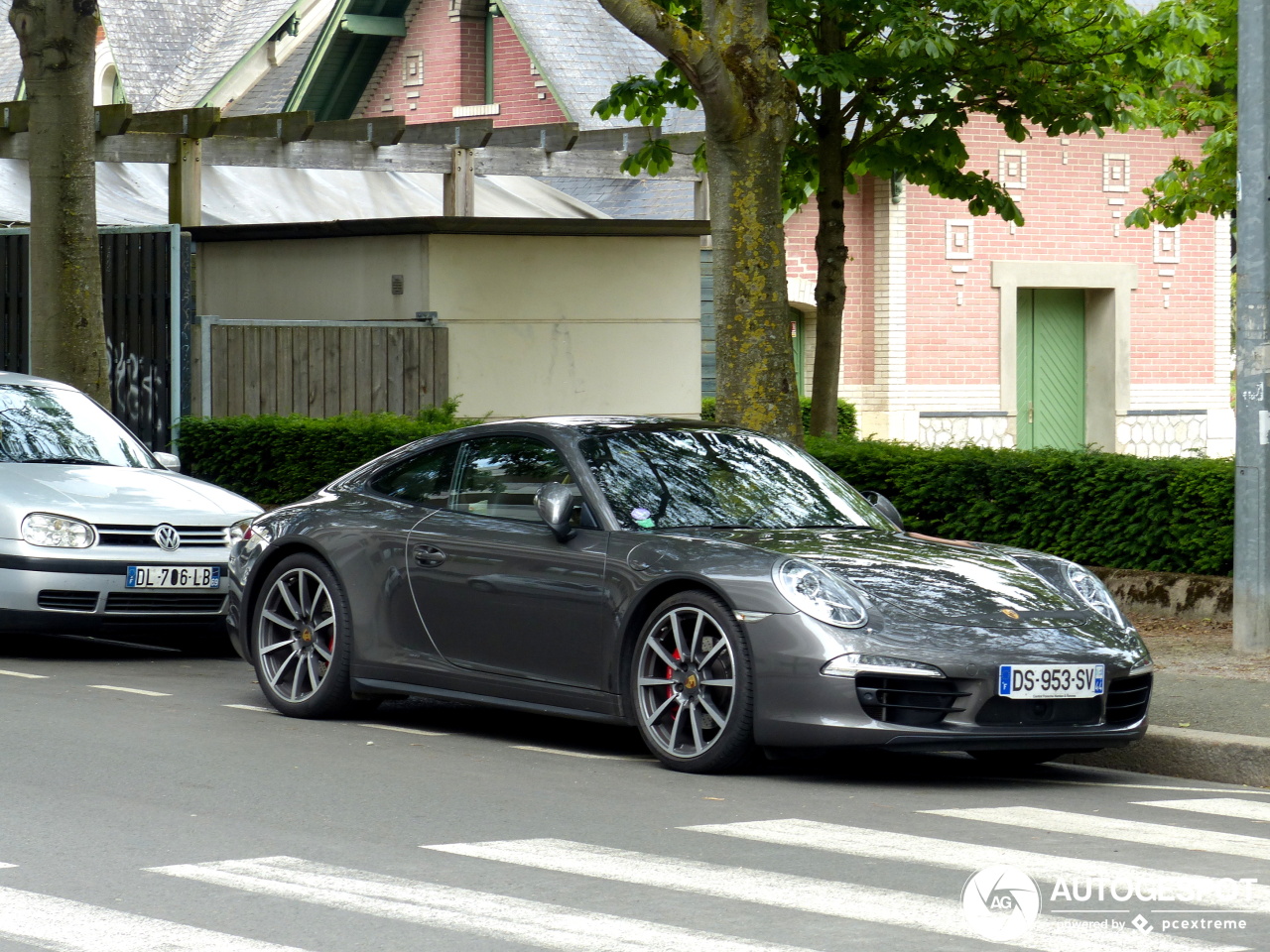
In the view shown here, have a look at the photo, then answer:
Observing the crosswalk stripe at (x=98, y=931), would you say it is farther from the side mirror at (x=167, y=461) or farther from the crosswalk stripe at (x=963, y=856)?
the side mirror at (x=167, y=461)

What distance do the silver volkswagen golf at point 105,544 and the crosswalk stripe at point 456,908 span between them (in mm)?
5050

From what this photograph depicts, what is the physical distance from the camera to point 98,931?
5.13m

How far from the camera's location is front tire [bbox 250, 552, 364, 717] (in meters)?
9.01

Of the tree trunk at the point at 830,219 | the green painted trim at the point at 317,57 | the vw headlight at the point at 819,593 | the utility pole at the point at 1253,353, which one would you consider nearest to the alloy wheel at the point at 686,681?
the vw headlight at the point at 819,593

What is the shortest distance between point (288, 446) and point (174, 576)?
6395mm

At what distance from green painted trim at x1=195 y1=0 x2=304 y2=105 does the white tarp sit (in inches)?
456

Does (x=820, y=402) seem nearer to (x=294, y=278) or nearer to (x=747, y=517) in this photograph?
(x=294, y=278)

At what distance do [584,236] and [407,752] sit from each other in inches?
484

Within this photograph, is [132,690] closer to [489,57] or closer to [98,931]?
[98,931]

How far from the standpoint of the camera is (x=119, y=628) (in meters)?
11.1

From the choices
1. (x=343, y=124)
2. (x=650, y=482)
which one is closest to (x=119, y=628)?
(x=650, y=482)

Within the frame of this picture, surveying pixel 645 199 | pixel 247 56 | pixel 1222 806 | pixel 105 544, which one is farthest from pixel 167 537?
pixel 247 56

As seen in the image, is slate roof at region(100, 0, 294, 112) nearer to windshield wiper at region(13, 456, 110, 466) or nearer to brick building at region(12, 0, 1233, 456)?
brick building at region(12, 0, 1233, 456)

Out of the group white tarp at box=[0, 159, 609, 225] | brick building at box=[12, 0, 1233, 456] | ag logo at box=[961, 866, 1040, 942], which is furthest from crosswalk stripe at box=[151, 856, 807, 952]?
brick building at box=[12, 0, 1233, 456]
